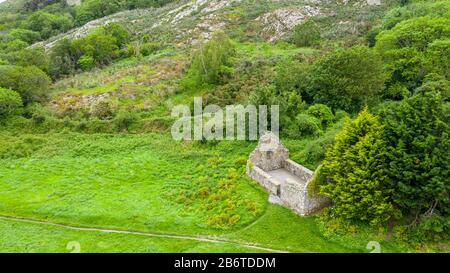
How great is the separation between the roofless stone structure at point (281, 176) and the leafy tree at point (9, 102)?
32.7 m

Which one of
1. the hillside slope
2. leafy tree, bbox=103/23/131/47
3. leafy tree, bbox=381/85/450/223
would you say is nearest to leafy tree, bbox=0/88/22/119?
leafy tree, bbox=103/23/131/47

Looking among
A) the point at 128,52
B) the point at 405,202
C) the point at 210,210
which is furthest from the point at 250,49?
the point at 405,202

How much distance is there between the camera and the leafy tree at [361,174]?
2664cm

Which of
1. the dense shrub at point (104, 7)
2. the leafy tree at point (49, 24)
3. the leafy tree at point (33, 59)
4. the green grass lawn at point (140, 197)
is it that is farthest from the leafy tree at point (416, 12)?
the leafy tree at point (49, 24)

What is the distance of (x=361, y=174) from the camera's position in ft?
88.0

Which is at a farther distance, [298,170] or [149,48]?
[149,48]

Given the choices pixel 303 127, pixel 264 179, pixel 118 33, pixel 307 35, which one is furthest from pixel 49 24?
pixel 264 179

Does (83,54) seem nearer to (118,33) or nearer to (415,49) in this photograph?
(118,33)

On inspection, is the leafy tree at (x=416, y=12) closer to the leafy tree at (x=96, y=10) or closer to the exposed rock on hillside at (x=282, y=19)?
the exposed rock on hillside at (x=282, y=19)

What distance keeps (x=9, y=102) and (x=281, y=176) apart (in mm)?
35619

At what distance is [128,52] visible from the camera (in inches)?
2899

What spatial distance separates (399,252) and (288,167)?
11954mm

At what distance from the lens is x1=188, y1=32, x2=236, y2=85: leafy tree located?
55188 millimetres
